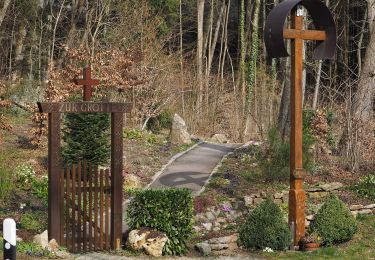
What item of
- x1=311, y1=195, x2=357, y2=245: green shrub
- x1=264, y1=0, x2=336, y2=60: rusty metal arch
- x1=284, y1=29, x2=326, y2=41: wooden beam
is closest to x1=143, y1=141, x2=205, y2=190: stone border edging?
x1=311, y1=195, x2=357, y2=245: green shrub

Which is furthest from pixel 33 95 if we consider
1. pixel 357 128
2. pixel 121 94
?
pixel 357 128

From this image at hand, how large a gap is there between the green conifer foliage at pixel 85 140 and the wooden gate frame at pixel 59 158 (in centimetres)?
442

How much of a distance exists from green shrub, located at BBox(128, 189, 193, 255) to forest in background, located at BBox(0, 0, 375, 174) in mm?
6779

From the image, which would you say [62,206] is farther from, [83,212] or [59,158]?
[59,158]

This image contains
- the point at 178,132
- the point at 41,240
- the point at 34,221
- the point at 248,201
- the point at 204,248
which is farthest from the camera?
the point at 178,132

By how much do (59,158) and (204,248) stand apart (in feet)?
8.26

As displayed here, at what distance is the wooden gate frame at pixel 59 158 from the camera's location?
9.54 m

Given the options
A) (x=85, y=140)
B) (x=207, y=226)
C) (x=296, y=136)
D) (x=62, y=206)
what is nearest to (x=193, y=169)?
(x=85, y=140)

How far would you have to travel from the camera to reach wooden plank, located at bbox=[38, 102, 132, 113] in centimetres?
948

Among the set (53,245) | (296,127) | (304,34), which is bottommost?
(53,245)

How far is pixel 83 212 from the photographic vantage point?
32.3ft

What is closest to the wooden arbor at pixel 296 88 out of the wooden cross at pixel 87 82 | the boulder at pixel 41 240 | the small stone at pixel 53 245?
the wooden cross at pixel 87 82

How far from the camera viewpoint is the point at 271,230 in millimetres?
9922

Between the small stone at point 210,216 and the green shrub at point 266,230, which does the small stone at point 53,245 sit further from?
the small stone at point 210,216
